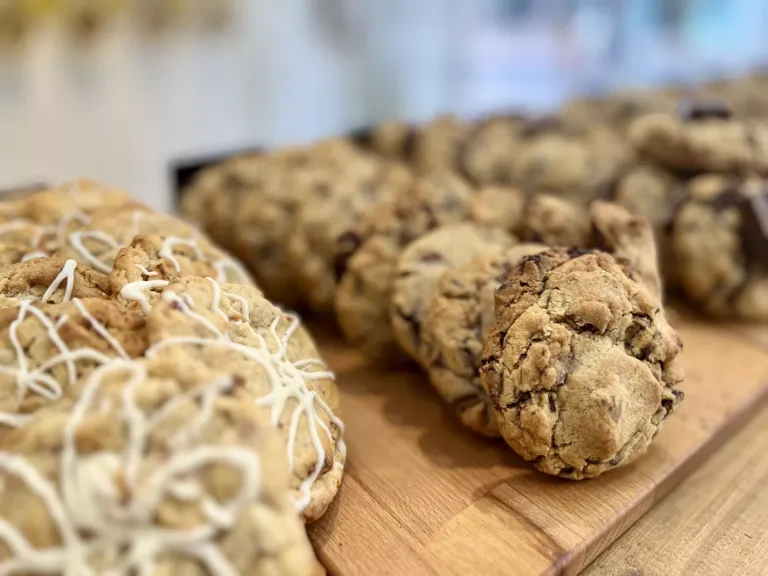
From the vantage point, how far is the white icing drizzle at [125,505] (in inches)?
32.9

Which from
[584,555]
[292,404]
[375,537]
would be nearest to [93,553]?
[292,404]

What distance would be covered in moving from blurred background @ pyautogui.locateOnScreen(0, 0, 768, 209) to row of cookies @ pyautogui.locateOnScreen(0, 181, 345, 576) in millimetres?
2032

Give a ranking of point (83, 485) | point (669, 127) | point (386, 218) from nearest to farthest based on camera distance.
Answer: point (83, 485) < point (386, 218) < point (669, 127)

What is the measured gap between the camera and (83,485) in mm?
845

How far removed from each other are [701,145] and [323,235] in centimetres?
112

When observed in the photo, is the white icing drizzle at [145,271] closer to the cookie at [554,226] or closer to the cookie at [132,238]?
the cookie at [132,238]

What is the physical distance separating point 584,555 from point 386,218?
95cm

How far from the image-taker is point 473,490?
1247 mm

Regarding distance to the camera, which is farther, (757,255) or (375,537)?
(757,255)

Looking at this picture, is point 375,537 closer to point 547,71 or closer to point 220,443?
point 220,443

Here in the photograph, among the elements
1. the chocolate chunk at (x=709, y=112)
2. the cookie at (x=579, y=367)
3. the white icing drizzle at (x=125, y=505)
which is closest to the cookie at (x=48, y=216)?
the white icing drizzle at (x=125, y=505)

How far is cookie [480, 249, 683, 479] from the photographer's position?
45.4 inches

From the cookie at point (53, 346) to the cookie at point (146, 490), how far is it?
0.07m

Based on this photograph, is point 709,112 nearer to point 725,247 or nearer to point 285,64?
point 725,247
